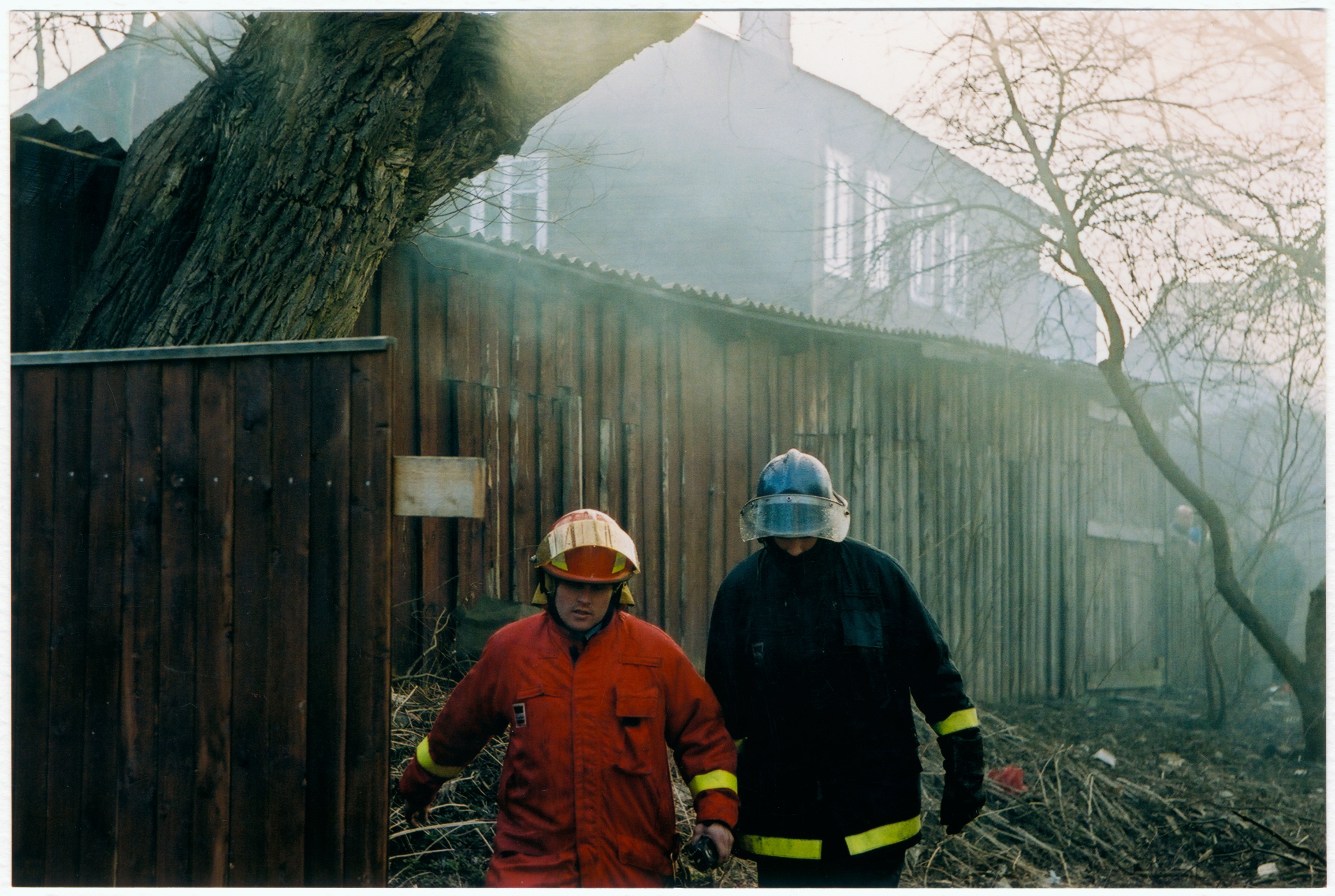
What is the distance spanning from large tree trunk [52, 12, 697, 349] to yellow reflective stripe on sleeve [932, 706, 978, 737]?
2964 millimetres

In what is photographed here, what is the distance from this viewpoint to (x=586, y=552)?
10.4 feet

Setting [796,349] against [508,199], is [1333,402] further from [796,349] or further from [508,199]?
[508,199]

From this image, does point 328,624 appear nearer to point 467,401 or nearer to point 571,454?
point 467,401

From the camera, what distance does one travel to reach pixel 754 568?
3.59 metres

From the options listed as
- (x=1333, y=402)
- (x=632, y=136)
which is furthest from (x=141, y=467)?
(x=632, y=136)

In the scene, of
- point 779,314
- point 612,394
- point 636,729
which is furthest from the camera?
point 779,314

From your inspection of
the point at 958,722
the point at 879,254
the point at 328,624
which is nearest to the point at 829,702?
the point at 958,722

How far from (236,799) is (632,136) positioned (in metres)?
14.7

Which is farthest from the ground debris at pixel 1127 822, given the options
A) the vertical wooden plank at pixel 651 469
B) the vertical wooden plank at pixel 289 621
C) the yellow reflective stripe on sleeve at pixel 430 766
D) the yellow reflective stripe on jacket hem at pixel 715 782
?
the vertical wooden plank at pixel 289 621

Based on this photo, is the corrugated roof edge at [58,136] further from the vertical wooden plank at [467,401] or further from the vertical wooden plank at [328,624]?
the vertical wooden plank at [328,624]

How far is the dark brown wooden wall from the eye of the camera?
3008 millimetres

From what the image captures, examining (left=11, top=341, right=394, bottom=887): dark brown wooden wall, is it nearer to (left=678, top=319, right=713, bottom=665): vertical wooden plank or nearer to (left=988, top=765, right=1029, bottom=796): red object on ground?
(left=678, top=319, right=713, bottom=665): vertical wooden plank

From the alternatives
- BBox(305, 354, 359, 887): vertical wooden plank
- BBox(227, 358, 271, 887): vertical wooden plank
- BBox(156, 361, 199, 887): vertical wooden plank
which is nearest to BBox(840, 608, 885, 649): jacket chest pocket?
BBox(305, 354, 359, 887): vertical wooden plank

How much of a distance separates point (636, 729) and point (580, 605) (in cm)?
41
